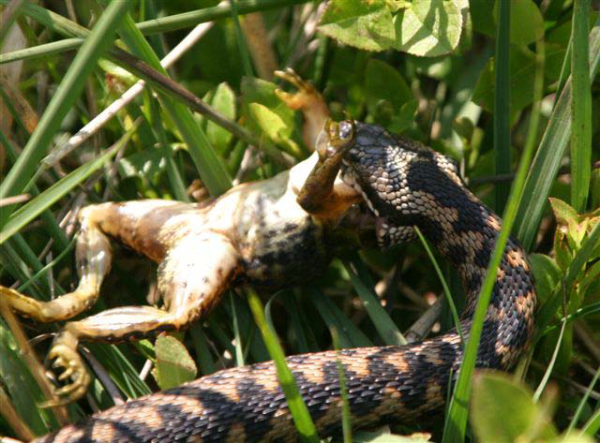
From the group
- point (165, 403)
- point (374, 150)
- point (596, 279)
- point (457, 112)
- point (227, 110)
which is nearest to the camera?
point (165, 403)

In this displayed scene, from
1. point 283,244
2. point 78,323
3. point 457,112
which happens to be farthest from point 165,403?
point 457,112

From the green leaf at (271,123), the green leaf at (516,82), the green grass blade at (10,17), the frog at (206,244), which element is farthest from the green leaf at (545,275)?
the green grass blade at (10,17)

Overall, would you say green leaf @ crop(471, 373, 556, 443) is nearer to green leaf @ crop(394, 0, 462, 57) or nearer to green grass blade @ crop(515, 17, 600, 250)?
green grass blade @ crop(515, 17, 600, 250)

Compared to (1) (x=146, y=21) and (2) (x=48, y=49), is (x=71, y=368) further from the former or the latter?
(1) (x=146, y=21)

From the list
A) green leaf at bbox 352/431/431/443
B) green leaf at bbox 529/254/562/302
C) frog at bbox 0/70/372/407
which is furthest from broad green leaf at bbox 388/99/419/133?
green leaf at bbox 352/431/431/443

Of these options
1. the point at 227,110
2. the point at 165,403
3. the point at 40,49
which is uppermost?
the point at 40,49

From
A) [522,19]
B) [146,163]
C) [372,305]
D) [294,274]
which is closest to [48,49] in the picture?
[146,163]

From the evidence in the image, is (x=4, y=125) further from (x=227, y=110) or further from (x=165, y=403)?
(x=165, y=403)
